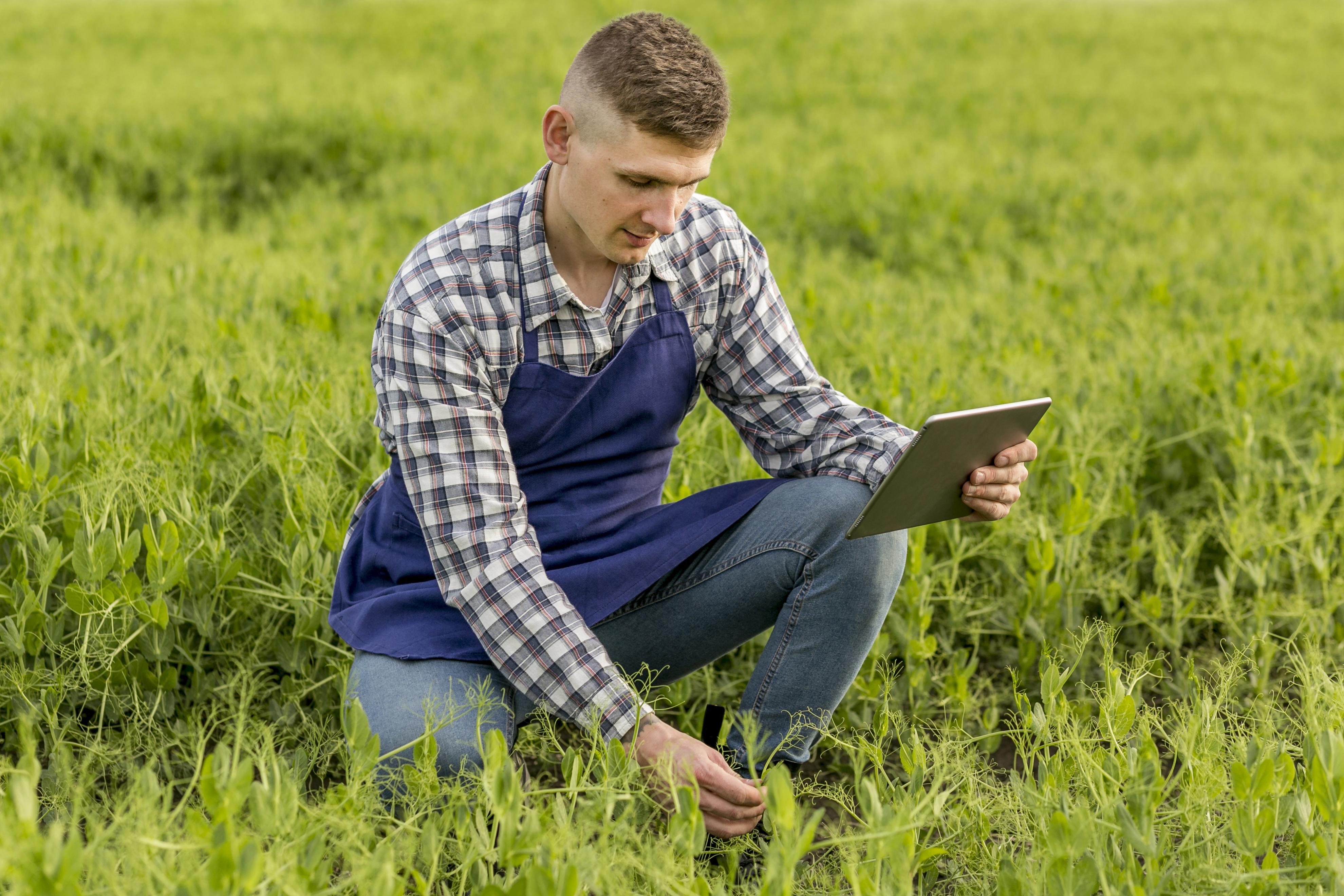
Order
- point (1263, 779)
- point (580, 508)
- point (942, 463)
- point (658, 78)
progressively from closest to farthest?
point (1263, 779), point (658, 78), point (942, 463), point (580, 508)

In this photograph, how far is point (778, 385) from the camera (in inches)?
88.8

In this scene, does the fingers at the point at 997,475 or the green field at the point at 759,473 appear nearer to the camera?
the green field at the point at 759,473

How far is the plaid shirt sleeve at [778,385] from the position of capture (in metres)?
→ 2.22

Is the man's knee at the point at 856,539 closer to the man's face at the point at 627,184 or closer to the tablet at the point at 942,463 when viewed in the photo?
the tablet at the point at 942,463

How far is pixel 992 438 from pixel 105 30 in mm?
13832

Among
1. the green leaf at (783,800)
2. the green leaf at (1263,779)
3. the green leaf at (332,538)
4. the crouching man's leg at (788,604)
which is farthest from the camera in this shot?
the green leaf at (332,538)

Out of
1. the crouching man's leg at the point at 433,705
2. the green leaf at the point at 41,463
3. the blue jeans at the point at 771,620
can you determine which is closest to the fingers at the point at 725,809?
the blue jeans at the point at 771,620

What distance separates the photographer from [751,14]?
48.8ft

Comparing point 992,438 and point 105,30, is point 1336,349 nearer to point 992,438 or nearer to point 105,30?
point 992,438

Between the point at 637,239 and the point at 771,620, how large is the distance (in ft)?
2.66

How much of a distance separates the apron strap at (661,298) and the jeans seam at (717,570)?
51cm

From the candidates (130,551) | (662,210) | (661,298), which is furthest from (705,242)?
(130,551)

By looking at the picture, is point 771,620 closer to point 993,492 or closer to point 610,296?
point 993,492

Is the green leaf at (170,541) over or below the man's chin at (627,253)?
below
